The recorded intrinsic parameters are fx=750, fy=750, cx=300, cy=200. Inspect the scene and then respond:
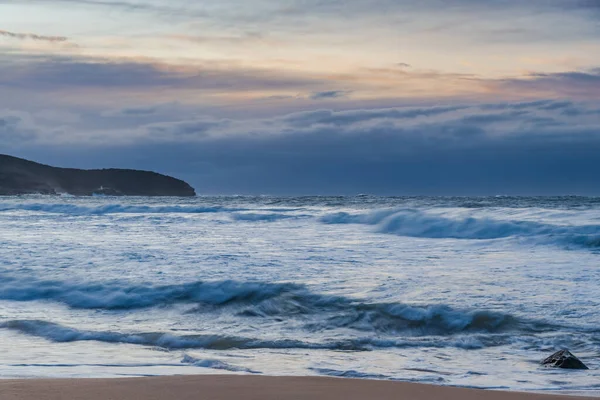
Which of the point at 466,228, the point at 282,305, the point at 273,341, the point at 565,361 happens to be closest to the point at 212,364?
the point at 273,341

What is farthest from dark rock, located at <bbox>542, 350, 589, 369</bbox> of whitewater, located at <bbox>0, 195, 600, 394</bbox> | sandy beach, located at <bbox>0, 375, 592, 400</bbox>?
sandy beach, located at <bbox>0, 375, 592, 400</bbox>

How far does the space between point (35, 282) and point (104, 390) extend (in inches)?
298

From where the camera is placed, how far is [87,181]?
13300 centimetres

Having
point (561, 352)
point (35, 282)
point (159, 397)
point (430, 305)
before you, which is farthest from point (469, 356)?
point (35, 282)

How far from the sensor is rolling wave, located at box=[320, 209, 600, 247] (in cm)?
1881

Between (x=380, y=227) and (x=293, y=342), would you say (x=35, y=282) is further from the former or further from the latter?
(x=380, y=227)

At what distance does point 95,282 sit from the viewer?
1176 cm

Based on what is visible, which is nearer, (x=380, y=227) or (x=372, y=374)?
(x=372, y=374)

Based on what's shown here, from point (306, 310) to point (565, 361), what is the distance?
386 cm

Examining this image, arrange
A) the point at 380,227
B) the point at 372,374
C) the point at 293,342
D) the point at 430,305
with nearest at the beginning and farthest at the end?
the point at 372,374
the point at 293,342
the point at 430,305
the point at 380,227

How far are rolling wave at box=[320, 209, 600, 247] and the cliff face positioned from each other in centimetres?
10345

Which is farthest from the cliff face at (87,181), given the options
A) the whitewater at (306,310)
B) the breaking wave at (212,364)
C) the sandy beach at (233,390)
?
the sandy beach at (233,390)

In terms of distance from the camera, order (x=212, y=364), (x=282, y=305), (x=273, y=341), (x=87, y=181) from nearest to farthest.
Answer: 1. (x=212, y=364)
2. (x=273, y=341)
3. (x=282, y=305)
4. (x=87, y=181)

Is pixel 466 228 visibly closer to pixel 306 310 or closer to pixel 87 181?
pixel 306 310
